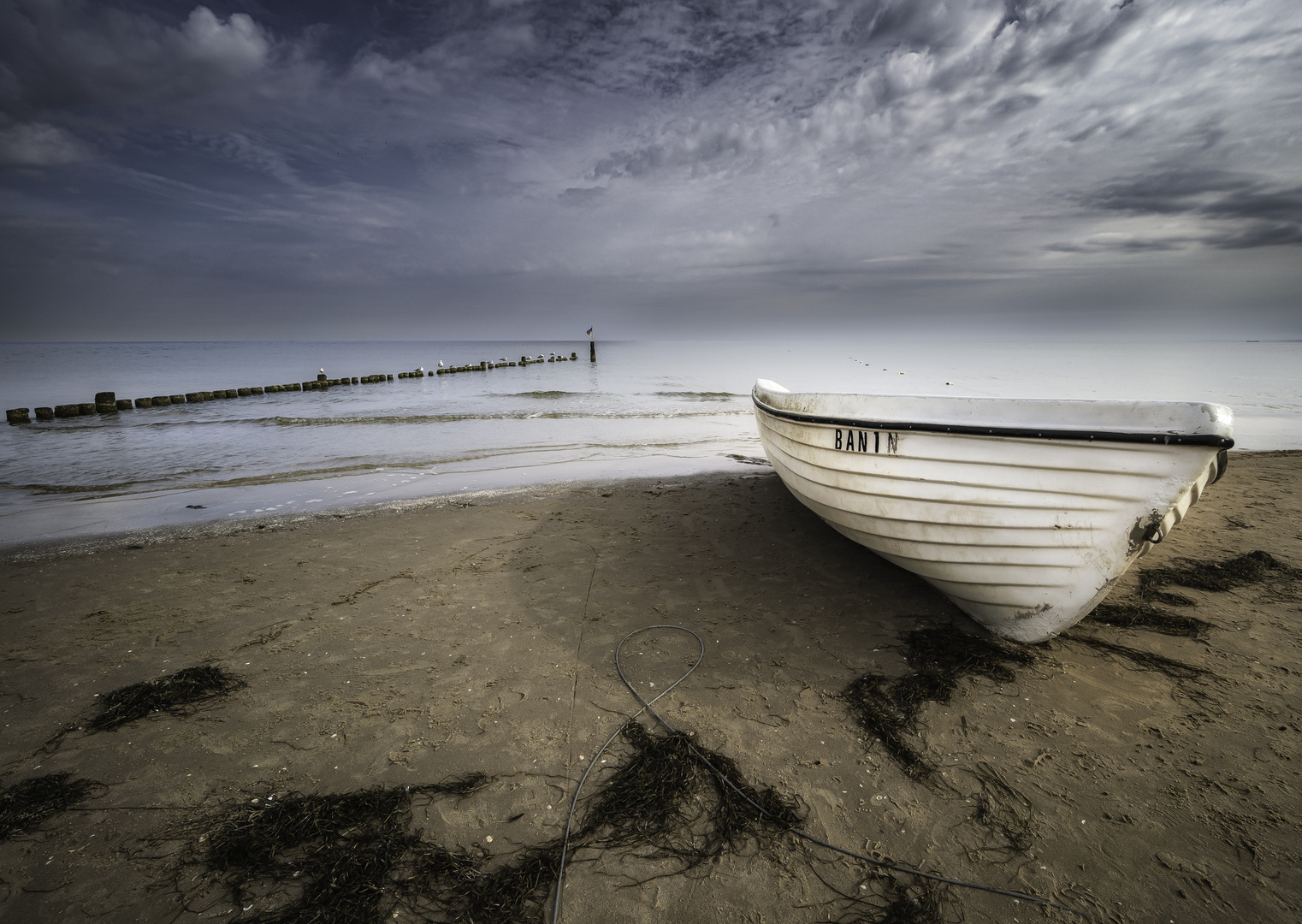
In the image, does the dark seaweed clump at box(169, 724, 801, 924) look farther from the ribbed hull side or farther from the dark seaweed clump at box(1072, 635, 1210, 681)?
the dark seaweed clump at box(1072, 635, 1210, 681)

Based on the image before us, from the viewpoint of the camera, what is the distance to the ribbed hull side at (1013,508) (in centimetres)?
308

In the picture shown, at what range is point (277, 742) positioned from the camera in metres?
3.11

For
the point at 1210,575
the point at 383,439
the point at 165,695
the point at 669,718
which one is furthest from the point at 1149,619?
the point at 383,439

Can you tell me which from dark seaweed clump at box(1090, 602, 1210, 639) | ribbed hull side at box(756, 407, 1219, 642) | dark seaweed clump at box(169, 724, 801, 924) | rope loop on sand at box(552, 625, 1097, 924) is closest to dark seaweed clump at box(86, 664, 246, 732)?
dark seaweed clump at box(169, 724, 801, 924)

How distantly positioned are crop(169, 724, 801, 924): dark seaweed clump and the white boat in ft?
7.25

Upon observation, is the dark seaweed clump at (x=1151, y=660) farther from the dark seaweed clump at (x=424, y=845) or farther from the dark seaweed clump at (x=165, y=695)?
the dark seaweed clump at (x=165, y=695)

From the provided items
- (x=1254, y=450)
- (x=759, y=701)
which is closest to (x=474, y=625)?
(x=759, y=701)

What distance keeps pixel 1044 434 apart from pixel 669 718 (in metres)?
2.87

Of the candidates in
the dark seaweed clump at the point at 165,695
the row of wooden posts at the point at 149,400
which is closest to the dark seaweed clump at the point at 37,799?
the dark seaweed clump at the point at 165,695

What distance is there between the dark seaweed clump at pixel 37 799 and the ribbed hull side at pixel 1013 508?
16.6 feet

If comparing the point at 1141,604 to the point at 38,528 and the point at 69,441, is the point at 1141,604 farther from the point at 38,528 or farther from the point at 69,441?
the point at 69,441

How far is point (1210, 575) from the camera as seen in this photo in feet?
16.0

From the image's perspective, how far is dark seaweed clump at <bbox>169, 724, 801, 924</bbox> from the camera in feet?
7.30

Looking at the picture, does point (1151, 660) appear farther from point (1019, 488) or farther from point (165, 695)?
point (165, 695)
